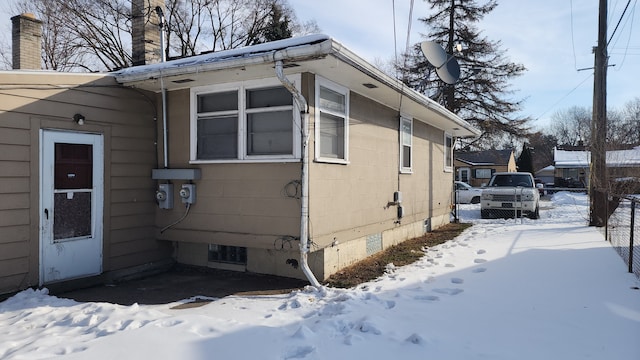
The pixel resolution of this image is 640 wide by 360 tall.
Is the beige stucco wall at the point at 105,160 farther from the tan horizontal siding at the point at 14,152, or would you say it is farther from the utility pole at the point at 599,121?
the utility pole at the point at 599,121

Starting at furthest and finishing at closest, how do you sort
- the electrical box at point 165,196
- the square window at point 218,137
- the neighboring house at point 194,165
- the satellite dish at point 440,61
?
the satellite dish at point 440,61, the electrical box at point 165,196, the square window at point 218,137, the neighboring house at point 194,165

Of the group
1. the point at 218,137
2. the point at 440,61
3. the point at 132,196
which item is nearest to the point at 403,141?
the point at 440,61

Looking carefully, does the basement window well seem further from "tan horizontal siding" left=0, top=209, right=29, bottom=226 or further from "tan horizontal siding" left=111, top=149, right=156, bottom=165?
"tan horizontal siding" left=0, top=209, right=29, bottom=226

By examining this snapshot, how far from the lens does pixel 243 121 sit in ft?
20.5

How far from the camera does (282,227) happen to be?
5949mm

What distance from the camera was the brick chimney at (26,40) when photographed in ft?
26.0

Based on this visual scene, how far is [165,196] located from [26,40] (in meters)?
4.45

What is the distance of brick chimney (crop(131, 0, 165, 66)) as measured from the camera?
774 cm

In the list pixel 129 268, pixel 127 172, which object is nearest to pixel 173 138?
pixel 127 172

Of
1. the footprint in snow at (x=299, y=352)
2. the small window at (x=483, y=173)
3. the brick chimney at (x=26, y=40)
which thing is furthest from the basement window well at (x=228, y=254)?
the small window at (x=483, y=173)

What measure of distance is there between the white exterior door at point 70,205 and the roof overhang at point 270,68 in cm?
129

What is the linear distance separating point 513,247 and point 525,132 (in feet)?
56.3

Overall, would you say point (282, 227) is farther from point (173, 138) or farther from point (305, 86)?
Result: point (173, 138)

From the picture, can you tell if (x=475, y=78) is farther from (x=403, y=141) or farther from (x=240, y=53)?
(x=240, y=53)
